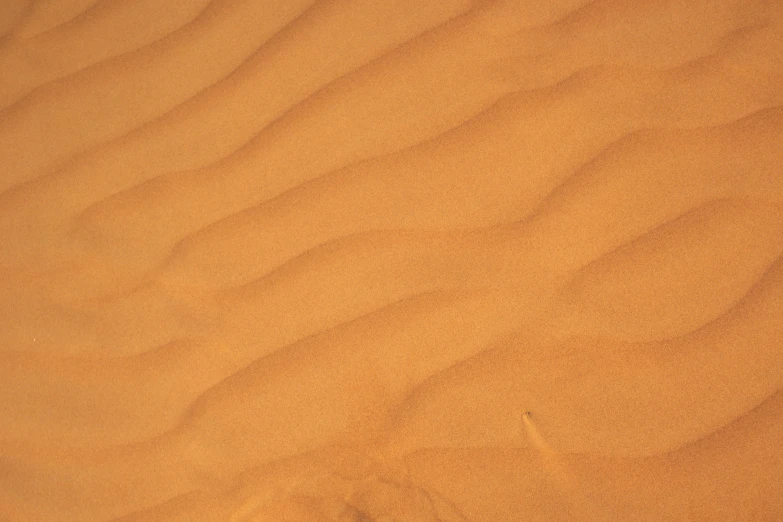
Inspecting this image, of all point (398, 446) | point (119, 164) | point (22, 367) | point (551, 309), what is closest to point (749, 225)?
point (551, 309)

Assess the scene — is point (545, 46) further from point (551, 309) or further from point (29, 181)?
point (29, 181)

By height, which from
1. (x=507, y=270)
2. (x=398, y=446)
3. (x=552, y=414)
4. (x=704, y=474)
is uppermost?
(x=507, y=270)

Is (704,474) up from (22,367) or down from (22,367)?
down

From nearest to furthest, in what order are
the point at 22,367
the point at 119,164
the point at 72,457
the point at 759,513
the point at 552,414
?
the point at 759,513 → the point at 552,414 → the point at 72,457 → the point at 22,367 → the point at 119,164

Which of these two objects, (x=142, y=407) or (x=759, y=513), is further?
(x=142, y=407)

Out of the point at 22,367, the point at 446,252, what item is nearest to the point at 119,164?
the point at 22,367

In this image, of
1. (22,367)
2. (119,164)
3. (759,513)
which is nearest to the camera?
(759,513)
